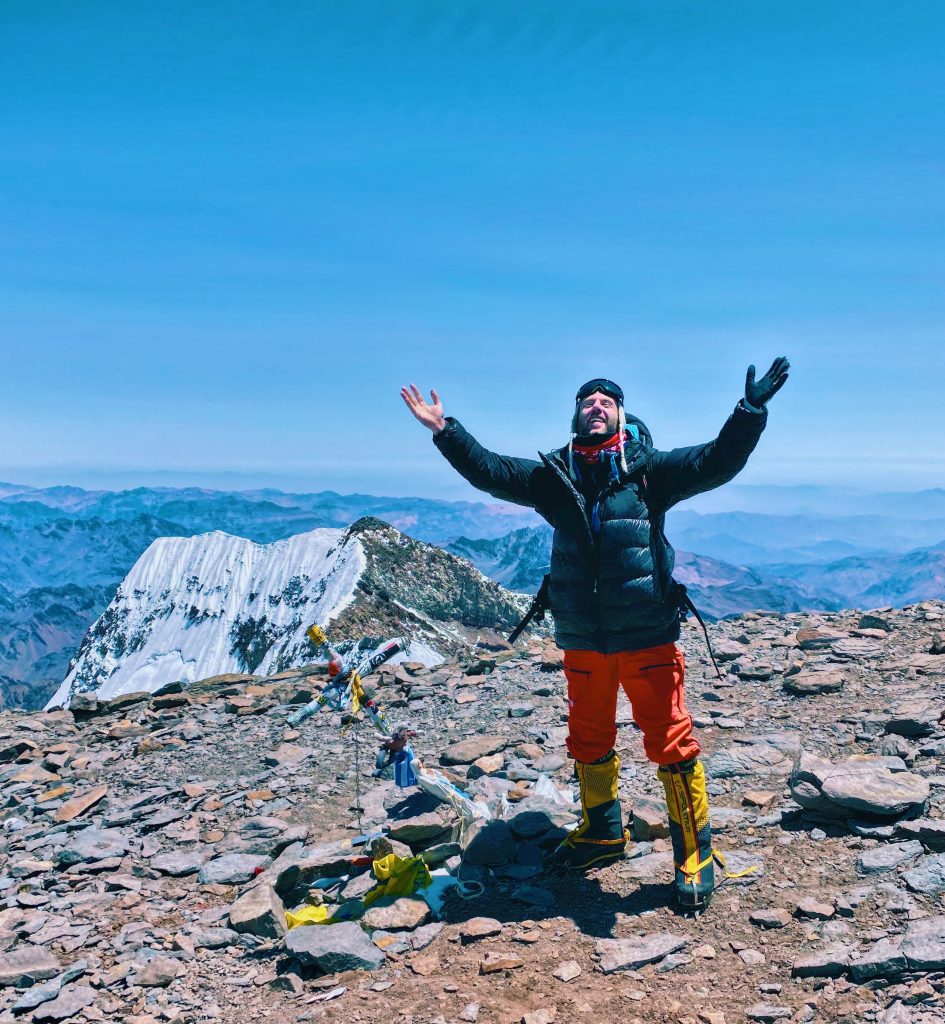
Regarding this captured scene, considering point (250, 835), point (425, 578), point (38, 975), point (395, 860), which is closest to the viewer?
point (38, 975)

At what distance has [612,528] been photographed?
21.4 feet

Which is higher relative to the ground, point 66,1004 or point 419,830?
point 419,830

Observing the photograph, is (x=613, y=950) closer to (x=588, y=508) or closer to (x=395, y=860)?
(x=395, y=860)

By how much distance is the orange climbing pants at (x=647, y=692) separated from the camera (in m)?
6.45

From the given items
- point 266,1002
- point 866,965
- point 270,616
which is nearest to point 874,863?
point 866,965

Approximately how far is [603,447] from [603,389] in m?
0.55

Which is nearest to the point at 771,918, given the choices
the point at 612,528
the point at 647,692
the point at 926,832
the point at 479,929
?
the point at 926,832

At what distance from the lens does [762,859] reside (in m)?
6.58

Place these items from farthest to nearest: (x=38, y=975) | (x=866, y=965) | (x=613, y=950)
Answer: (x=38, y=975) < (x=613, y=950) < (x=866, y=965)

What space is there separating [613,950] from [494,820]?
2.25 metres

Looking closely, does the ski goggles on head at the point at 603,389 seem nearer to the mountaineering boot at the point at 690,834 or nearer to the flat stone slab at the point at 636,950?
the mountaineering boot at the point at 690,834

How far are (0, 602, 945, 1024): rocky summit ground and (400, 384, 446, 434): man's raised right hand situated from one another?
397 centimetres

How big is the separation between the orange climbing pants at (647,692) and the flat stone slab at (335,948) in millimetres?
2545

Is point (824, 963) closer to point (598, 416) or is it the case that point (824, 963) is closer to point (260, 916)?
point (598, 416)
